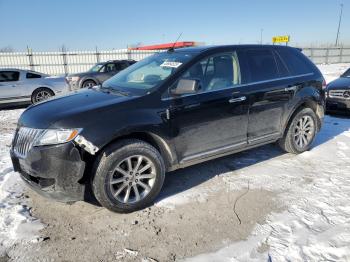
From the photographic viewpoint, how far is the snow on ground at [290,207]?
2.85 meters

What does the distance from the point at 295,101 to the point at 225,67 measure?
1.47 m

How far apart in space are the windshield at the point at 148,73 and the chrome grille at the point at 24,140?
121 centimetres

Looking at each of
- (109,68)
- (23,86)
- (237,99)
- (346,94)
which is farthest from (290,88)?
Result: (109,68)

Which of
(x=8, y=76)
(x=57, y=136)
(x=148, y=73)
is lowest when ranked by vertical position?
(x=57, y=136)

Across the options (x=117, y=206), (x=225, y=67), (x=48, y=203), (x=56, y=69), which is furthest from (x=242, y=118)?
(x=56, y=69)

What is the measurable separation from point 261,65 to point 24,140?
3.35 meters

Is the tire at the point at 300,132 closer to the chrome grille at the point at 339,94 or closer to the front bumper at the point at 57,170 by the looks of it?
the chrome grille at the point at 339,94

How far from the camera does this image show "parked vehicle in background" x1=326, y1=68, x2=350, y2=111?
7.70 meters

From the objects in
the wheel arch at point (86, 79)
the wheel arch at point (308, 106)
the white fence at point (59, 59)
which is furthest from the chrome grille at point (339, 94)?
the white fence at point (59, 59)

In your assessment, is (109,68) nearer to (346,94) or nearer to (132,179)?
(346,94)

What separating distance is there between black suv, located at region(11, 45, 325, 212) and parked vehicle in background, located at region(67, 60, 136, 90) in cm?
855

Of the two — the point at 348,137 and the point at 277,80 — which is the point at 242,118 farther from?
the point at 348,137

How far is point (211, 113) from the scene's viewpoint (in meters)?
3.98

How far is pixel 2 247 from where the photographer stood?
2949mm
